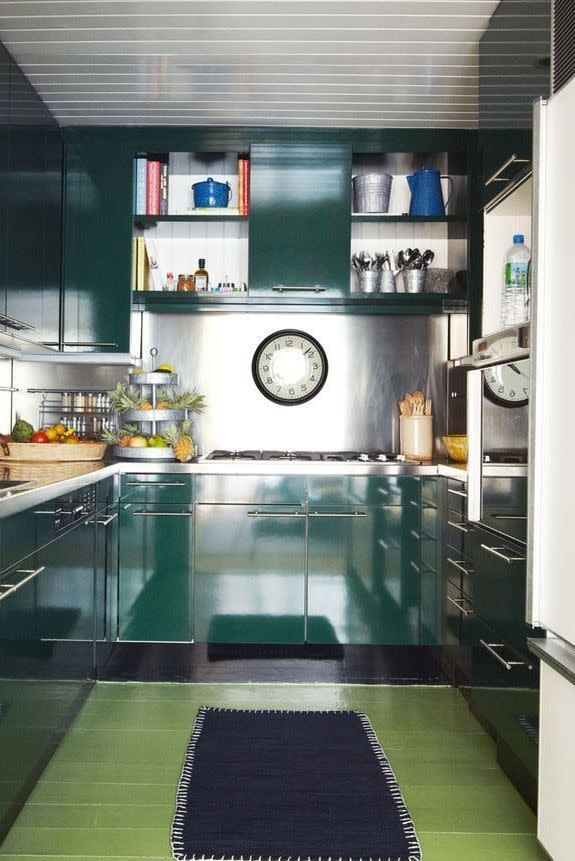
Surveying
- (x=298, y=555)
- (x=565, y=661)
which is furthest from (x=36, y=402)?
(x=565, y=661)

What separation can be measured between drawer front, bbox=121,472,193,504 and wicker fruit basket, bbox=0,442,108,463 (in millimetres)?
212

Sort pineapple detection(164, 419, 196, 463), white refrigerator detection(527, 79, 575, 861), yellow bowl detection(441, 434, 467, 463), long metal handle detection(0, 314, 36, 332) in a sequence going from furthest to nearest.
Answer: pineapple detection(164, 419, 196, 463)
yellow bowl detection(441, 434, 467, 463)
long metal handle detection(0, 314, 36, 332)
white refrigerator detection(527, 79, 575, 861)

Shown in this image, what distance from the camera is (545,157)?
199 cm

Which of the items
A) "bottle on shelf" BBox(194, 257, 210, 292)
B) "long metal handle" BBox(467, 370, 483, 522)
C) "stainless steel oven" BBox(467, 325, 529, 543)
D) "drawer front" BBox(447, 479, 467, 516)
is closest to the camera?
"stainless steel oven" BBox(467, 325, 529, 543)

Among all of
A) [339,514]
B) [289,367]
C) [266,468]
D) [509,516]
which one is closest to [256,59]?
[289,367]

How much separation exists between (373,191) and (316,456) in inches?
51.1

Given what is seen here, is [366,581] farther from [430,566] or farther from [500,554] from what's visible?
[500,554]

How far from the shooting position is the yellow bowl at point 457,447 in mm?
3598

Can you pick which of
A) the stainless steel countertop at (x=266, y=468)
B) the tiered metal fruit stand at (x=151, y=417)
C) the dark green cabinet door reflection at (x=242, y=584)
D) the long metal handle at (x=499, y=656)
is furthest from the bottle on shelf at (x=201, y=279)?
the long metal handle at (x=499, y=656)

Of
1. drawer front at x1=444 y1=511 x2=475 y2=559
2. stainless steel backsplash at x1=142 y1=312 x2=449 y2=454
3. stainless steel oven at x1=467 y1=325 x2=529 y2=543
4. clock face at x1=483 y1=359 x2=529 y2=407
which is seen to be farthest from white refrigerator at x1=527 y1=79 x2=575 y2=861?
stainless steel backsplash at x1=142 y1=312 x2=449 y2=454

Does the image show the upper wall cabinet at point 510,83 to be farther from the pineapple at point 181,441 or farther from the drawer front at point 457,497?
the pineapple at point 181,441

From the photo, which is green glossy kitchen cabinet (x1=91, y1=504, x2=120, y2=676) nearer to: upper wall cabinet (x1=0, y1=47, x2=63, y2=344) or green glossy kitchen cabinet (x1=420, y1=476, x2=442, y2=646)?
upper wall cabinet (x1=0, y1=47, x2=63, y2=344)

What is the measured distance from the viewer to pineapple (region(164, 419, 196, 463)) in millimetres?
3766

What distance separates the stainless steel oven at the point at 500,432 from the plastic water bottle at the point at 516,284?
104 mm
